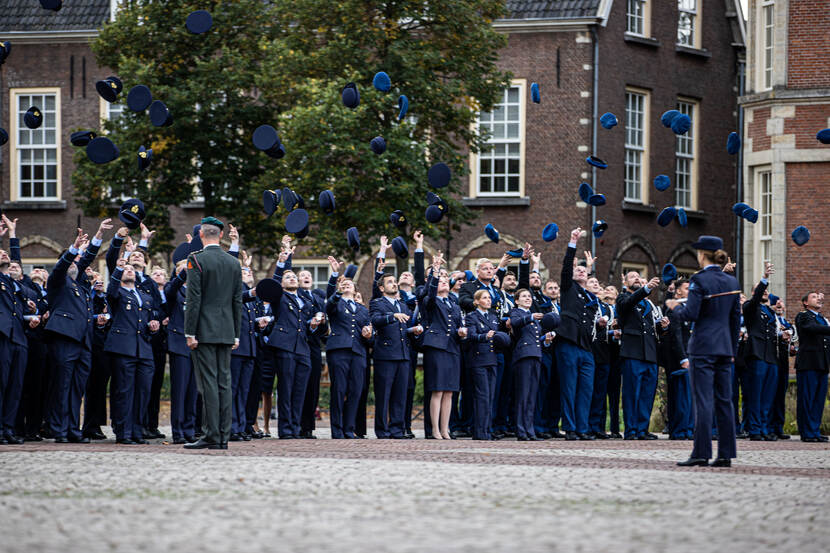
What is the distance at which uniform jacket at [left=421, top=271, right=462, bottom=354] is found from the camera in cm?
1664

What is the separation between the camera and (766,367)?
61.6ft

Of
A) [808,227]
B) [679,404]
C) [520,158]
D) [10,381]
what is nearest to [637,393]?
[679,404]

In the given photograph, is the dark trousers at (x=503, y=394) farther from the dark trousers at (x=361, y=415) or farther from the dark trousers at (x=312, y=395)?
the dark trousers at (x=312, y=395)

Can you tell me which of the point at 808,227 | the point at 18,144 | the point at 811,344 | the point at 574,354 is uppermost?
the point at 18,144

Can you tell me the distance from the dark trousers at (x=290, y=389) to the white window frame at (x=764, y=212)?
46.9 ft

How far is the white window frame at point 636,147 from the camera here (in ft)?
109

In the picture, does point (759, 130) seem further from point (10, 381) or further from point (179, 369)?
point (10, 381)

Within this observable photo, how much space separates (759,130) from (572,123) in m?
5.02

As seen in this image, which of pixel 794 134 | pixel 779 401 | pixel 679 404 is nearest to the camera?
pixel 679 404

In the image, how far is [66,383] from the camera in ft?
48.1

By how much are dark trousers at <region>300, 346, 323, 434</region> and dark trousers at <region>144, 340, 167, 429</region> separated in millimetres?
1707

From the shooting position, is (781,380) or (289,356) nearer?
(289,356)

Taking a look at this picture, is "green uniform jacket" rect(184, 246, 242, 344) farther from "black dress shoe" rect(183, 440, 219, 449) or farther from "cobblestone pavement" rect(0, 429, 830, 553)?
"cobblestone pavement" rect(0, 429, 830, 553)

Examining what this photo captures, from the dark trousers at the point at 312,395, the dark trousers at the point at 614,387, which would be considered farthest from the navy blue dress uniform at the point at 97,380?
the dark trousers at the point at 614,387
